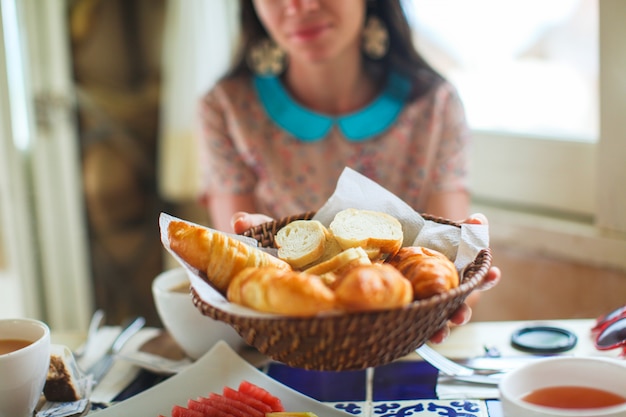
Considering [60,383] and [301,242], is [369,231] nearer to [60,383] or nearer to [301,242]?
[301,242]

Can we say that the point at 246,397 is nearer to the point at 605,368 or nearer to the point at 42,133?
the point at 605,368

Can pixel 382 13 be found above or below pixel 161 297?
above

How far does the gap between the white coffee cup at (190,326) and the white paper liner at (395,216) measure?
177 mm

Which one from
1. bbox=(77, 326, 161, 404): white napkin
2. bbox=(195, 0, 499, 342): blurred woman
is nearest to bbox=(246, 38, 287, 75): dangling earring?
bbox=(195, 0, 499, 342): blurred woman

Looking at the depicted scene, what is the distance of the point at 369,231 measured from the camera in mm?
817

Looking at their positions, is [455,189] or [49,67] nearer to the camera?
[455,189]

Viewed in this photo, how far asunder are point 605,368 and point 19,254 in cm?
179

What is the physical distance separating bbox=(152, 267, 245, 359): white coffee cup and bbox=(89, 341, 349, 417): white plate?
0.04 m

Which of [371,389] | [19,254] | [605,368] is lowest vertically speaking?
[19,254]

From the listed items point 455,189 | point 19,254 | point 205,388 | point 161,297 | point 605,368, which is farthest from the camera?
point 19,254

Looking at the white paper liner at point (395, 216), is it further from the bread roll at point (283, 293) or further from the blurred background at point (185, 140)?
the blurred background at point (185, 140)

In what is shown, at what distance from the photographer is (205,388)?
35.2 inches

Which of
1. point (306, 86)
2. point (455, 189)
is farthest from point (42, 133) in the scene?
point (455, 189)

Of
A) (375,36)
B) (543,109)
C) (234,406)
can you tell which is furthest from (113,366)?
(543,109)
